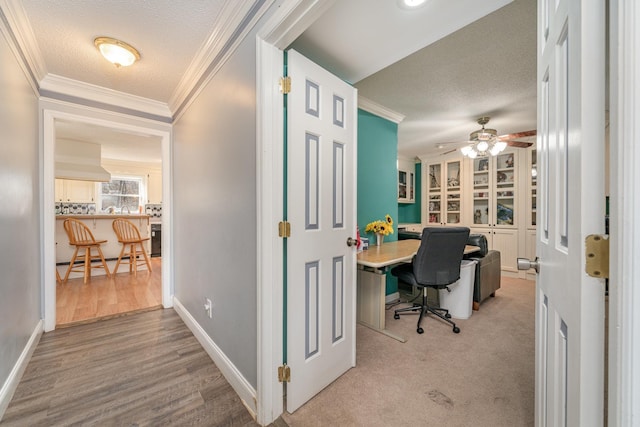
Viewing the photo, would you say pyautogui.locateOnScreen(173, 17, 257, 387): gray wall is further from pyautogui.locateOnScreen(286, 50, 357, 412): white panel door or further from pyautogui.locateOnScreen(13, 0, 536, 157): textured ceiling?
pyautogui.locateOnScreen(13, 0, 536, 157): textured ceiling

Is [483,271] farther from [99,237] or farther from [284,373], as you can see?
[99,237]

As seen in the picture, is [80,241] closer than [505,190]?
Yes

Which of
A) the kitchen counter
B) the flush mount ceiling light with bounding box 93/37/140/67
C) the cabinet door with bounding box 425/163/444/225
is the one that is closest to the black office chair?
the flush mount ceiling light with bounding box 93/37/140/67

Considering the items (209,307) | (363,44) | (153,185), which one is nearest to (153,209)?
(153,185)

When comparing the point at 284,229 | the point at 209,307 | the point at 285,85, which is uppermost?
the point at 285,85

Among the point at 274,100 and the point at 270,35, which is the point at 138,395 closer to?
the point at 274,100

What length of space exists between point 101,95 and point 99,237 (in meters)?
3.06

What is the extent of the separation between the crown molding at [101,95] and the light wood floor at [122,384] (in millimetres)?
2266

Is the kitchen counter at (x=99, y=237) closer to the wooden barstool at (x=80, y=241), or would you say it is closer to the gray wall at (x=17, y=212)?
the wooden barstool at (x=80, y=241)

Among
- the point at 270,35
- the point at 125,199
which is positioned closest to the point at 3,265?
the point at 270,35

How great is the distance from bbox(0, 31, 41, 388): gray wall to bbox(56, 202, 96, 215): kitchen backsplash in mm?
4959

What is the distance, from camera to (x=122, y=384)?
5.52 ft

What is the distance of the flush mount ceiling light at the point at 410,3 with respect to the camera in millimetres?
1417

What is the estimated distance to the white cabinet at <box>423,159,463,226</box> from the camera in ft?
17.2
